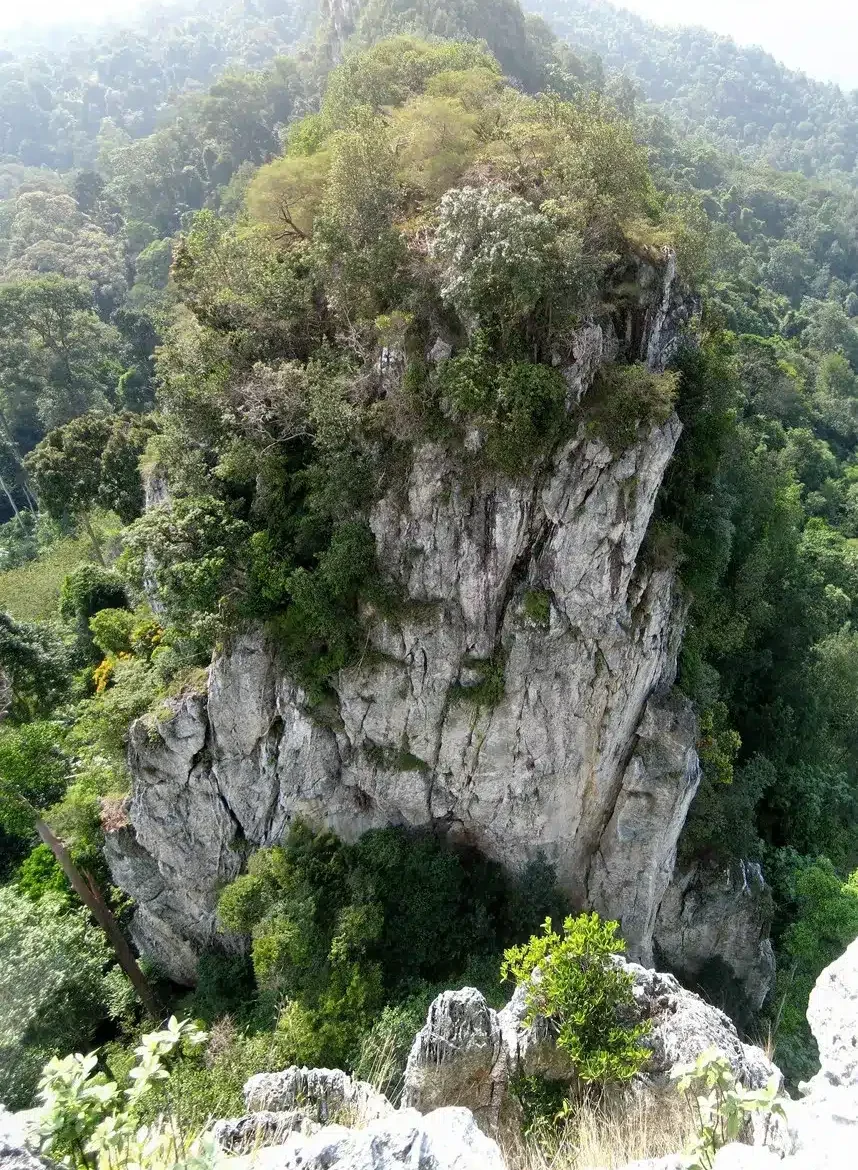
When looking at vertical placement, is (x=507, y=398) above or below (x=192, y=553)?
above

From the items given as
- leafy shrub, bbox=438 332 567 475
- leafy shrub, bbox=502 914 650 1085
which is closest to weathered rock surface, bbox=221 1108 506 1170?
leafy shrub, bbox=502 914 650 1085

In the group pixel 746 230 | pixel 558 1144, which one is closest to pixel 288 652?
pixel 558 1144

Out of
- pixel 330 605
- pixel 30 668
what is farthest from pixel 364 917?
pixel 30 668

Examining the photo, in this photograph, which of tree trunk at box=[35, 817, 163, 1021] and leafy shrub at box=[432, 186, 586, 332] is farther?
tree trunk at box=[35, 817, 163, 1021]

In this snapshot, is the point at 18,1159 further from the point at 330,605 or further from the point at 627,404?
the point at 627,404

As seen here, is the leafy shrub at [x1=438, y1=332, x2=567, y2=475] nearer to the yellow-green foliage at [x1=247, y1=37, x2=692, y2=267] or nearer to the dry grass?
the yellow-green foliage at [x1=247, y1=37, x2=692, y2=267]

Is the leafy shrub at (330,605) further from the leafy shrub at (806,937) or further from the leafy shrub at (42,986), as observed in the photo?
the leafy shrub at (806,937)
